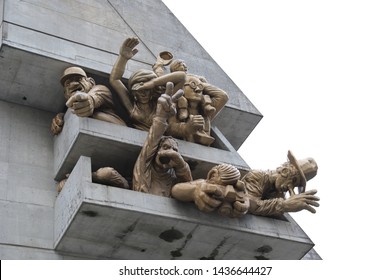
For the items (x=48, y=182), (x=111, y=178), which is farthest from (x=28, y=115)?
(x=111, y=178)

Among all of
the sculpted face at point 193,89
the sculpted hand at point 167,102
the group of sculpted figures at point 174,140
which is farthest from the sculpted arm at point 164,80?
the sculpted hand at point 167,102

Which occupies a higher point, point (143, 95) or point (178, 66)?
point (178, 66)

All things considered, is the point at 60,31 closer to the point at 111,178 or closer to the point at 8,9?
the point at 8,9

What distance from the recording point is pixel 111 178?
9.03m

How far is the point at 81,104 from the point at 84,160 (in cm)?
70

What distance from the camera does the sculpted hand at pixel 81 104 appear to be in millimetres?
9289

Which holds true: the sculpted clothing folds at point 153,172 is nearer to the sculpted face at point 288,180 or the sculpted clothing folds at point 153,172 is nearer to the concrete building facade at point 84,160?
the concrete building facade at point 84,160

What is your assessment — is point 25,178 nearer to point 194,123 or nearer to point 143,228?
point 143,228

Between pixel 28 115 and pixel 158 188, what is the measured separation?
2.24 metres

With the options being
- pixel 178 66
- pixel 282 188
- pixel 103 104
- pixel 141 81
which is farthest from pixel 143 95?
pixel 282 188

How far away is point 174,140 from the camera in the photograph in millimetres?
9617

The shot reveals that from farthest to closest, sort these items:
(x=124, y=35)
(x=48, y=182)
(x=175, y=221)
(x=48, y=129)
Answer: (x=124, y=35), (x=48, y=129), (x=48, y=182), (x=175, y=221)

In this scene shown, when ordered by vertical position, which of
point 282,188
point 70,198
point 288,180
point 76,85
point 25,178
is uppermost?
point 288,180

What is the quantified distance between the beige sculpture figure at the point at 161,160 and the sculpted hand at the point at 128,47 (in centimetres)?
80
